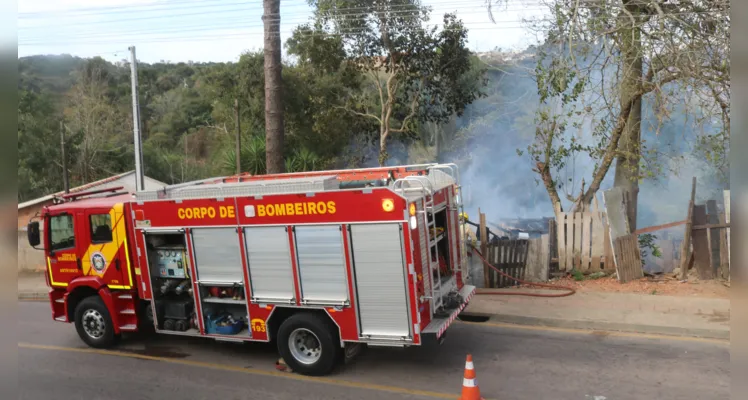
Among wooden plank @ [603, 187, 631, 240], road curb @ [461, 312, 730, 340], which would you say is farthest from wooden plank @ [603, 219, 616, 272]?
road curb @ [461, 312, 730, 340]

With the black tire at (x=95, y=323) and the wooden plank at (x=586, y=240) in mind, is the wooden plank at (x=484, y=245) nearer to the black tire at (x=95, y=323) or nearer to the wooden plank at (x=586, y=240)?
the wooden plank at (x=586, y=240)

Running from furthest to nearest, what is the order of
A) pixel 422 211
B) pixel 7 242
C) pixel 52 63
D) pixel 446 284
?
pixel 52 63
pixel 446 284
pixel 422 211
pixel 7 242

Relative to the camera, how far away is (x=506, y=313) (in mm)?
9953

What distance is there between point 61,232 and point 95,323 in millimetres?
1574

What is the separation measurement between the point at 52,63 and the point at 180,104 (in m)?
22.7

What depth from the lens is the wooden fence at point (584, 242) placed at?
39.3ft

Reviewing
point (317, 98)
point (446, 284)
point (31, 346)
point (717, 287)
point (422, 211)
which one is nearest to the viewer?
point (422, 211)

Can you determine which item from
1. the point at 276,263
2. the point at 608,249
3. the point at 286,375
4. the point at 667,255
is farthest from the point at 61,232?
the point at 667,255

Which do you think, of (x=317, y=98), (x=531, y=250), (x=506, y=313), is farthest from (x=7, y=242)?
(x=317, y=98)

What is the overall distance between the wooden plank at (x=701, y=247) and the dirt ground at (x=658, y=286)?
186mm

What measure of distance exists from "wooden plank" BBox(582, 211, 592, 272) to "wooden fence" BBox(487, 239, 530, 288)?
1.25 m

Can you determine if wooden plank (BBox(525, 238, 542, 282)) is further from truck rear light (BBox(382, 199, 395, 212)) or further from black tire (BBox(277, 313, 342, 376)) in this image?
truck rear light (BBox(382, 199, 395, 212))

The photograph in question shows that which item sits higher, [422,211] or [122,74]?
[122,74]

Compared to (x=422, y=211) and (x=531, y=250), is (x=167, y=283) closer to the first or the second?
(x=422, y=211)
